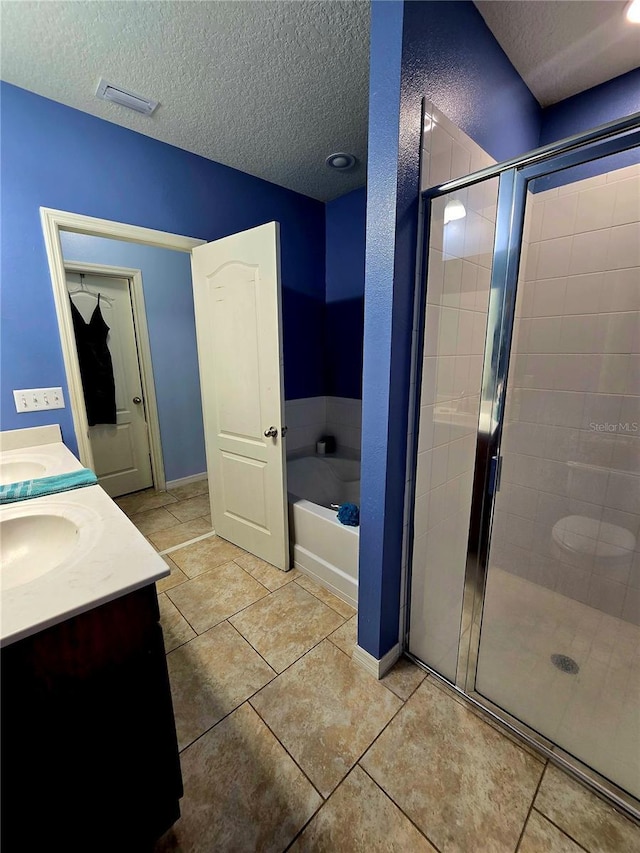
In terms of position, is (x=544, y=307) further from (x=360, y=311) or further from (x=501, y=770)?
(x=501, y=770)

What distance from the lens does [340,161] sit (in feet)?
7.15

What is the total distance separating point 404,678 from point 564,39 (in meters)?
2.67

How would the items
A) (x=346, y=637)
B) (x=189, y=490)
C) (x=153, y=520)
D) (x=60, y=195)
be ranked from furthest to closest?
1. (x=189, y=490)
2. (x=153, y=520)
3. (x=60, y=195)
4. (x=346, y=637)

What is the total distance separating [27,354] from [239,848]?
215cm

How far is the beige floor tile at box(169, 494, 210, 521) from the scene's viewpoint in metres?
2.85

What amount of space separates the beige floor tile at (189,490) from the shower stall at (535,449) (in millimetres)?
2420

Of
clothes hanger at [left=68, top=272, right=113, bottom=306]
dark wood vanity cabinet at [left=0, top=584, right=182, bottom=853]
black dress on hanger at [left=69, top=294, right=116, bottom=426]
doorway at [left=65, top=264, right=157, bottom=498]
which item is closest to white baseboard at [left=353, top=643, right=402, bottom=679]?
dark wood vanity cabinet at [left=0, top=584, right=182, bottom=853]

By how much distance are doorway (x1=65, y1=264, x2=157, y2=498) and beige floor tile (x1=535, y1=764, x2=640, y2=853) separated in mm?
3389

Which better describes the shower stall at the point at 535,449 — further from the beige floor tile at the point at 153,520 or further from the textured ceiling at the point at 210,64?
the beige floor tile at the point at 153,520

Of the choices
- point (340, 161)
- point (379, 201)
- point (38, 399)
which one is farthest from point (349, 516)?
point (340, 161)

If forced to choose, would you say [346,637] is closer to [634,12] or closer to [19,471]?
[19,471]

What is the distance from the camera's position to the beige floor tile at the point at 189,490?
128 inches

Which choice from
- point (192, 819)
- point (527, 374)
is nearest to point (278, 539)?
point (192, 819)

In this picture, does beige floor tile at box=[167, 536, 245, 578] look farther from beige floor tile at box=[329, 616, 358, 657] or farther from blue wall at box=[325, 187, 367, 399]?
Answer: blue wall at box=[325, 187, 367, 399]
